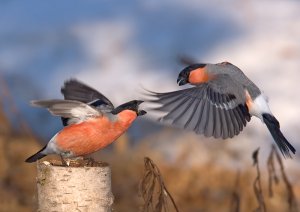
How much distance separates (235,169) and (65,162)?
6.84 feet

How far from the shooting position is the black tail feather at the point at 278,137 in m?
2.12

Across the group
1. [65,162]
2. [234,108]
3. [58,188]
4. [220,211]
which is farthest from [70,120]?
[220,211]

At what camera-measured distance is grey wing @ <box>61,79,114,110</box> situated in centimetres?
207

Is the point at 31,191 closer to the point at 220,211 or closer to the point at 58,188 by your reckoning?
the point at 220,211

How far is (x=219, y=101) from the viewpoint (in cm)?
227

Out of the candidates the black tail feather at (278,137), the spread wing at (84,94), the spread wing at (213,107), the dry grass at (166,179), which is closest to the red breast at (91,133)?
the spread wing at (84,94)

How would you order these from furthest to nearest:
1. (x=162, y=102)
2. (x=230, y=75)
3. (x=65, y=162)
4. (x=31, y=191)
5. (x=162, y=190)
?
(x=31, y=191), (x=230, y=75), (x=162, y=102), (x=65, y=162), (x=162, y=190)

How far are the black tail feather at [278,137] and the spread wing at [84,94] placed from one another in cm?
51

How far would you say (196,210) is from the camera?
11.7ft

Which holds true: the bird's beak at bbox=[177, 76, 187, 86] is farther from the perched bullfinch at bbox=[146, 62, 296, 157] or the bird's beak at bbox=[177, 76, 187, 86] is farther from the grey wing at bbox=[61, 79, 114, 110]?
the grey wing at bbox=[61, 79, 114, 110]

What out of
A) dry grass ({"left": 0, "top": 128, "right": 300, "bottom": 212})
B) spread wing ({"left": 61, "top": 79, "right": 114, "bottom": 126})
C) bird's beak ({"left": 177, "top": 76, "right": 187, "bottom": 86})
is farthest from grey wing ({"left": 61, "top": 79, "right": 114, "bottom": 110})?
dry grass ({"left": 0, "top": 128, "right": 300, "bottom": 212})

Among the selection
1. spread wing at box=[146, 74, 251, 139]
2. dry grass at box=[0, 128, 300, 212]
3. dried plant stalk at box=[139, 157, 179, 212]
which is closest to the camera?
dried plant stalk at box=[139, 157, 179, 212]

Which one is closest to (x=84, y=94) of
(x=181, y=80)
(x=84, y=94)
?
(x=84, y=94)

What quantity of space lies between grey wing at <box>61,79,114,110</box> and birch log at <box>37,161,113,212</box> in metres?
0.38
